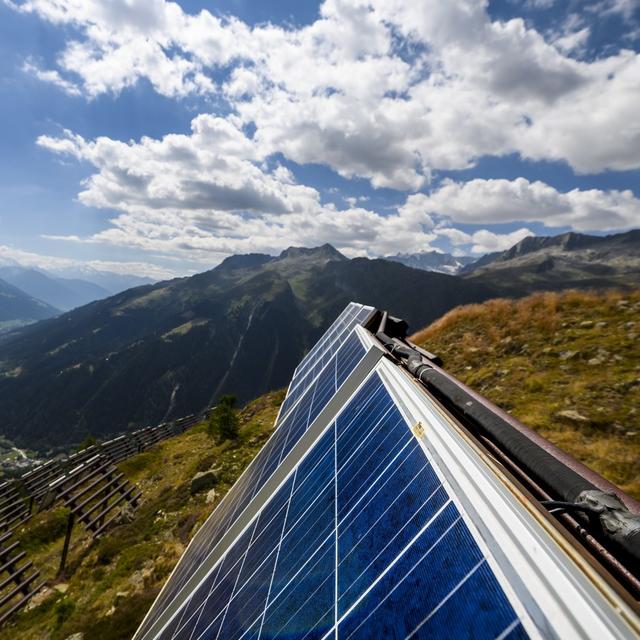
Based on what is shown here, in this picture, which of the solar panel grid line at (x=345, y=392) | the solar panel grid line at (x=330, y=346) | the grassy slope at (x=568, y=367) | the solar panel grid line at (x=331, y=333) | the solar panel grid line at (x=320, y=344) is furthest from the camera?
the solar panel grid line at (x=320, y=344)

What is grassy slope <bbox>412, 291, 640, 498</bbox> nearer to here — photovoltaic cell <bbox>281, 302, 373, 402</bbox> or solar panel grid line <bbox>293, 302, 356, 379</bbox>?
photovoltaic cell <bbox>281, 302, 373, 402</bbox>

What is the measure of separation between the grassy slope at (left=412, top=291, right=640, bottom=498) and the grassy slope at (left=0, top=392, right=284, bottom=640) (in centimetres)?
1609

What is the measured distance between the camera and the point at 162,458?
34.5 metres

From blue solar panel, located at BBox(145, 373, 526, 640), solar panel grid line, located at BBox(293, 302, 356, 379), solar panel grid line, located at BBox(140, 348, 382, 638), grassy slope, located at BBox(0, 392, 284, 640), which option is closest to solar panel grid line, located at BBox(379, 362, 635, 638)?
blue solar panel, located at BBox(145, 373, 526, 640)

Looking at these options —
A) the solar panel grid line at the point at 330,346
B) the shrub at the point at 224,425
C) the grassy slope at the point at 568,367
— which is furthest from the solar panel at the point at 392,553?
the shrub at the point at 224,425

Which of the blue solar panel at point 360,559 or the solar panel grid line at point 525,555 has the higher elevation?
the solar panel grid line at point 525,555

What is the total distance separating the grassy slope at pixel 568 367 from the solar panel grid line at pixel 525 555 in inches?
372

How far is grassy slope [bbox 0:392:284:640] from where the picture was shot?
13062 millimetres

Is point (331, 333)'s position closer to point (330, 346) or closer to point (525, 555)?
point (330, 346)

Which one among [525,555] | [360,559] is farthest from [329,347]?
[525,555]

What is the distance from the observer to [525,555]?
95.8 inches

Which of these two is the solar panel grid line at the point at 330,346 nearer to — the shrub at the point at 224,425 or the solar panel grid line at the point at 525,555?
the shrub at the point at 224,425

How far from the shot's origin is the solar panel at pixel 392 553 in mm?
2295

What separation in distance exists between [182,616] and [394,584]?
25.2ft
